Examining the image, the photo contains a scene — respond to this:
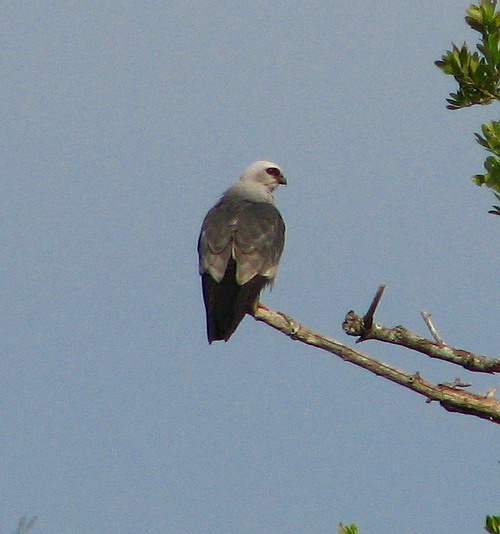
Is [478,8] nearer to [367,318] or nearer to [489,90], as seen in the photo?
[489,90]

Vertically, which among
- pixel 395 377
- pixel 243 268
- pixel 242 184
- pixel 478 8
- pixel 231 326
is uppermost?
pixel 242 184

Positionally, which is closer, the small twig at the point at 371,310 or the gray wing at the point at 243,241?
the small twig at the point at 371,310

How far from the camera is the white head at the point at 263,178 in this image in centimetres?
1228

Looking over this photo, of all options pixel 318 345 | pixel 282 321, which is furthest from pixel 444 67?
pixel 282 321

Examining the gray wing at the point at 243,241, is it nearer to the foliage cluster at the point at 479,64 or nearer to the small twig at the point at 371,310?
the small twig at the point at 371,310

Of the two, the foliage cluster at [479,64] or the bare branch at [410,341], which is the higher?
the foliage cluster at [479,64]

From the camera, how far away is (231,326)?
916 centimetres

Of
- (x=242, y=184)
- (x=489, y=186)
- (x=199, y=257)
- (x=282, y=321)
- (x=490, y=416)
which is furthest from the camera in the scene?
(x=242, y=184)

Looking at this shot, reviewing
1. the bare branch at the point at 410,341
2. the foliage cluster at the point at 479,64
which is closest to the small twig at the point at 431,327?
the bare branch at the point at 410,341

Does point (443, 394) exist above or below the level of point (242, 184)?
below

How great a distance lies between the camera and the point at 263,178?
12.5m

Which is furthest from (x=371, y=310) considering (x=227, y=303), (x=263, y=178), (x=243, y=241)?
(x=263, y=178)

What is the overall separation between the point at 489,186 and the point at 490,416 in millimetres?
1774

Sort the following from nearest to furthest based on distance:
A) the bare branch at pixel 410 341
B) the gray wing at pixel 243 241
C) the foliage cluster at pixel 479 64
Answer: the foliage cluster at pixel 479 64 → the bare branch at pixel 410 341 → the gray wing at pixel 243 241
